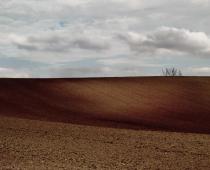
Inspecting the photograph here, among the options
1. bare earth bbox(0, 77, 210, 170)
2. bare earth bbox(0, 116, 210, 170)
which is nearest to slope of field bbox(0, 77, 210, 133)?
bare earth bbox(0, 77, 210, 170)

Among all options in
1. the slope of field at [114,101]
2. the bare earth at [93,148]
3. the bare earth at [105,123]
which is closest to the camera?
the bare earth at [93,148]

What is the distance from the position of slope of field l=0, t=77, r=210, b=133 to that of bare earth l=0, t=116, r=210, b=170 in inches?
275

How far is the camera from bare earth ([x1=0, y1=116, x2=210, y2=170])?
58.7ft

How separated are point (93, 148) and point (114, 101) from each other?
22.9 m

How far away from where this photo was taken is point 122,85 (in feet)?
169

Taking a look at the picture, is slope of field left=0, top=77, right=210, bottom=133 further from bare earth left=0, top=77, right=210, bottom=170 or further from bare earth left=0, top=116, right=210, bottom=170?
bare earth left=0, top=116, right=210, bottom=170

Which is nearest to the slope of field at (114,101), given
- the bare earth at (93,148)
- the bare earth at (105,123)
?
the bare earth at (105,123)

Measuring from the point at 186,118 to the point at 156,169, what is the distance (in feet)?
68.3

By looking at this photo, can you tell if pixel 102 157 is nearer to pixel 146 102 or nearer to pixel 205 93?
pixel 146 102

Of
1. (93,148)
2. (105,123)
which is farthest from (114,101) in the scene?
(93,148)

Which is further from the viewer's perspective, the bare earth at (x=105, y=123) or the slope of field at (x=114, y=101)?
the slope of field at (x=114, y=101)

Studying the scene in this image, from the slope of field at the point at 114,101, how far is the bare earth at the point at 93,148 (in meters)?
6.98

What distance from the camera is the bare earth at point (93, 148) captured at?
17.9 meters

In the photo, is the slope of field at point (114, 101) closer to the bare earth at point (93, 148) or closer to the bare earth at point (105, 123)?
the bare earth at point (105, 123)
